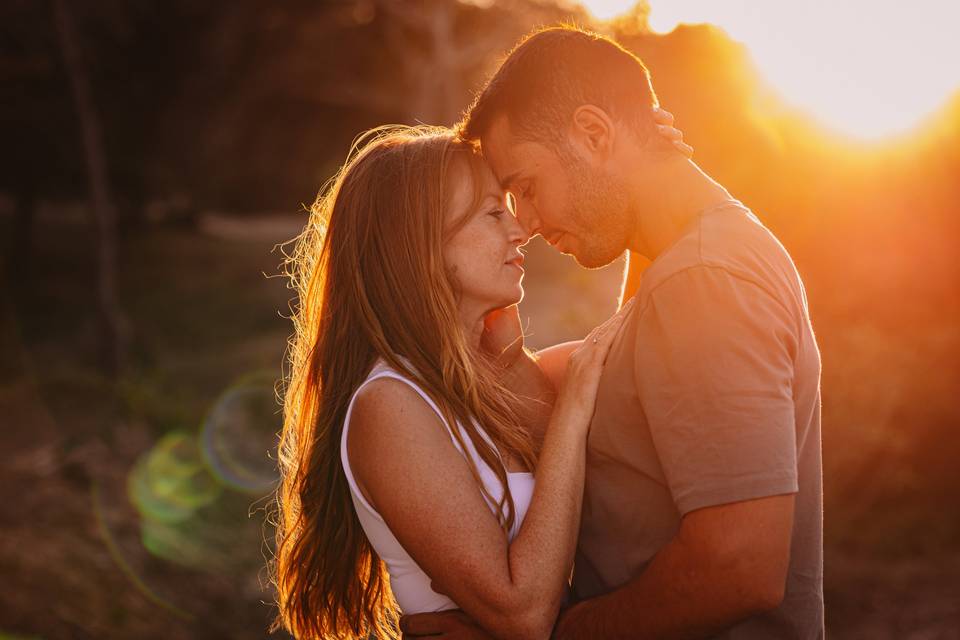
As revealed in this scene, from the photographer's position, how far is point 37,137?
21.1m

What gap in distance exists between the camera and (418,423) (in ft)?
7.28

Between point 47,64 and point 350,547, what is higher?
point 47,64

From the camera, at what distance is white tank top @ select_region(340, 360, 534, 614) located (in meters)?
2.31

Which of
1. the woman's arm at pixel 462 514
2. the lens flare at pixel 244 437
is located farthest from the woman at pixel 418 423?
the lens flare at pixel 244 437

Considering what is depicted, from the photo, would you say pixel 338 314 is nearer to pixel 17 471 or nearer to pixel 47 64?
pixel 17 471

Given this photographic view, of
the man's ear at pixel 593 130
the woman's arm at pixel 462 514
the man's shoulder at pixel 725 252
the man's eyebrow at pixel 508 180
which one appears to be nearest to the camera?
the man's shoulder at pixel 725 252

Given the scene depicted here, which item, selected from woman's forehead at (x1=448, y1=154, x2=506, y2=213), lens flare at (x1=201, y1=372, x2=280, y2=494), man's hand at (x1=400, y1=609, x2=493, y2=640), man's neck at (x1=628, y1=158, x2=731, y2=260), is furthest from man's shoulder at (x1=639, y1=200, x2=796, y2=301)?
lens flare at (x1=201, y1=372, x2=280, y2=494)

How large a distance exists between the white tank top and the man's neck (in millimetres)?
743

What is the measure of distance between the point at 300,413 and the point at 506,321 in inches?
33.6

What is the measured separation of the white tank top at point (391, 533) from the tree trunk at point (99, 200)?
1394cm

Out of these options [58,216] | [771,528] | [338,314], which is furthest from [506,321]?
[58,216]

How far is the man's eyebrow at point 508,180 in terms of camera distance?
2576 mm

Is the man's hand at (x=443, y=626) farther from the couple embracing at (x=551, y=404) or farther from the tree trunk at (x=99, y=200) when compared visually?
the tree trunk at (x=99, y=200)

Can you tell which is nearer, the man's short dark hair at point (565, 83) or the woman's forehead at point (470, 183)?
the man's short dark hair at point (565, 83)
